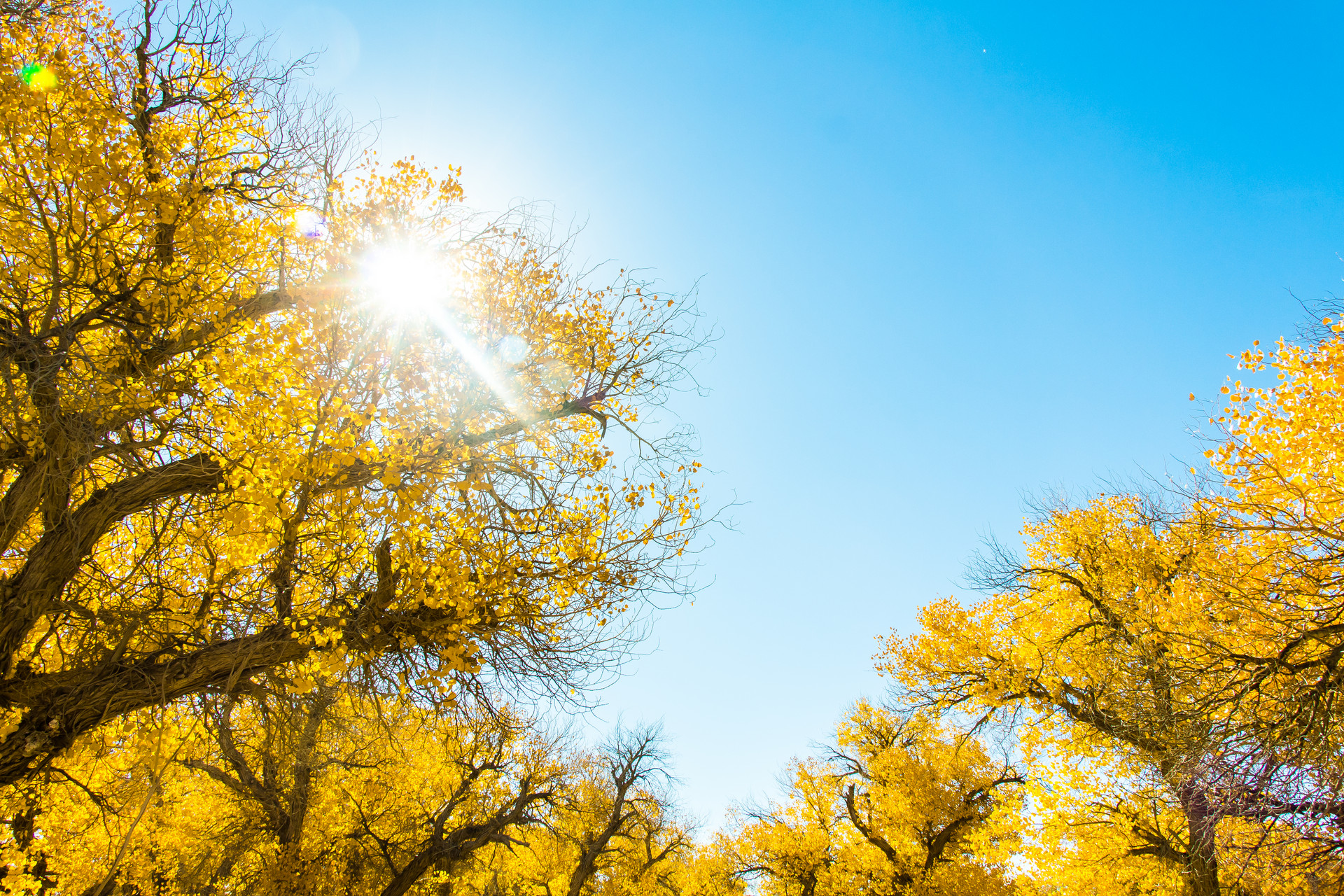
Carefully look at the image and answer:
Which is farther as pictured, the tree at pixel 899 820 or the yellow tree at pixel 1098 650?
the tree at pixel 899 820

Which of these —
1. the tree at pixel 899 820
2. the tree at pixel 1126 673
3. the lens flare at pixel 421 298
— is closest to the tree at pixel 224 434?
the lens flare at pixel 421 298

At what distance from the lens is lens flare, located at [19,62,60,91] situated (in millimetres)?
4582

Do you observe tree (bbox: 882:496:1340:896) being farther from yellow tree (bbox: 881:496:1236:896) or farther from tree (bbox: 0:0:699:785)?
tree (bbox: 0:0:699:785)

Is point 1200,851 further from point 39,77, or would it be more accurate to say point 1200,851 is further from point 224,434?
point 39,77

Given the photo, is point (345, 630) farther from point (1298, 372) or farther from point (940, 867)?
point (940, 867)

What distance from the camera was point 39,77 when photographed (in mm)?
4637

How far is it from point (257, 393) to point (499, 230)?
3.26 m

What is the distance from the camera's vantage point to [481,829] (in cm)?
1235

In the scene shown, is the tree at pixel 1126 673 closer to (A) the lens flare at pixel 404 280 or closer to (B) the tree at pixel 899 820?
(B) the tree at pixel 899 820

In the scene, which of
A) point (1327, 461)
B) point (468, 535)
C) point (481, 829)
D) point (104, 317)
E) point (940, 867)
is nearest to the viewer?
point (104, 317)

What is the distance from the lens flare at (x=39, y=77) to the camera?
4582 millimetres

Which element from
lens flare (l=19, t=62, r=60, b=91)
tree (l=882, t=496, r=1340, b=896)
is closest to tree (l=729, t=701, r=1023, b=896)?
tree (l=882, t=496, r=1340, b=896)

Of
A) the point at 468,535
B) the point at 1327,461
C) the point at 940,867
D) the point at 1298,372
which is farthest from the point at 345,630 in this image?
the point at 940,867

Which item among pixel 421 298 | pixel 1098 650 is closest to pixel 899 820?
pixel 1098 650
